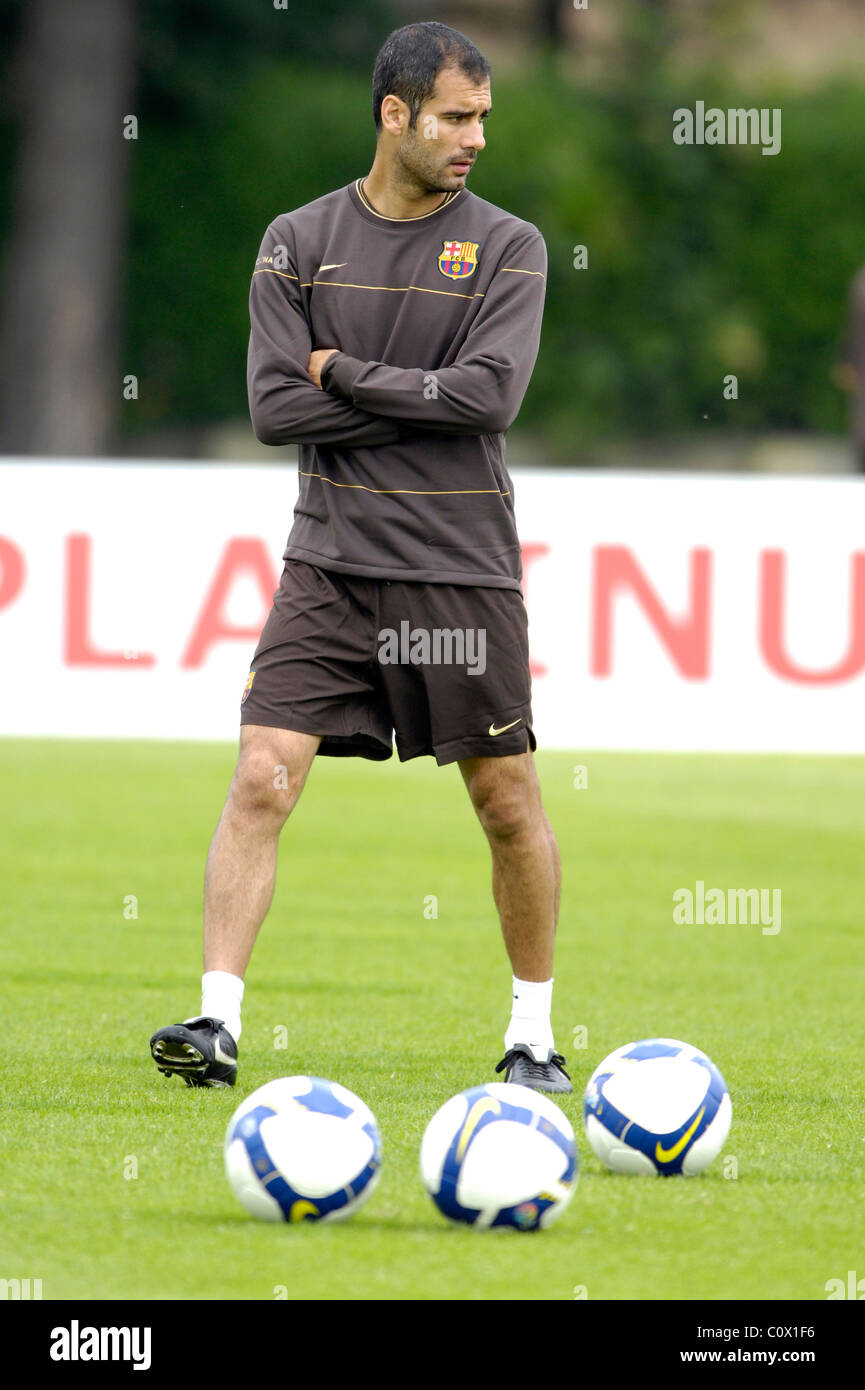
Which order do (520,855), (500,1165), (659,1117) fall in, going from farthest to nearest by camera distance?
(520,855) < (659,1117) < (500,1165)

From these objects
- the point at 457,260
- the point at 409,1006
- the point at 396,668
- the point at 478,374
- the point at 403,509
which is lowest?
the point at 409,1006

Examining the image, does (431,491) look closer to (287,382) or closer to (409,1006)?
(287,382)

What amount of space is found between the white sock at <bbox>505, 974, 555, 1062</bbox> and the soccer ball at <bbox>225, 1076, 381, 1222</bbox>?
4.75 ft

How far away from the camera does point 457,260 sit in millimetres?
5895

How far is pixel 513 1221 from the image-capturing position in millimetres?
4445

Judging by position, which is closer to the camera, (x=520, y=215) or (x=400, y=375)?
(x=400, y=375)

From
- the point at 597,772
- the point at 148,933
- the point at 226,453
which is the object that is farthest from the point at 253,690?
the point at 226,453

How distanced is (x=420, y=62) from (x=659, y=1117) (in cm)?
264

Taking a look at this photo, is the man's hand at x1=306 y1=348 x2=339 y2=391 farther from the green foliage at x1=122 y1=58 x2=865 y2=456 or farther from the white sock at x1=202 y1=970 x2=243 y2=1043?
the green foliage at x1=122 y1=58 x2=865 y2=456

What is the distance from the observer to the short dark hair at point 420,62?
586 cm

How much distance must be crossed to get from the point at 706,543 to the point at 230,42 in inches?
622

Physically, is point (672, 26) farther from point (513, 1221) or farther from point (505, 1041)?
point (513, 1221)

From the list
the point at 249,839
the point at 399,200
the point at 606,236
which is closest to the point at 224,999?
the point at 249,839

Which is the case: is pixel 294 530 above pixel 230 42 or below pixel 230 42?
below
